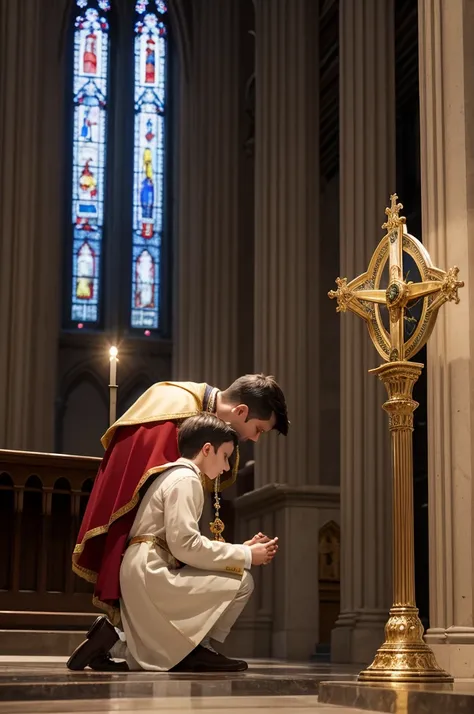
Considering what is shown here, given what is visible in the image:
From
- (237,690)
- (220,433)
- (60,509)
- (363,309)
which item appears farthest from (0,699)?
(60,509)

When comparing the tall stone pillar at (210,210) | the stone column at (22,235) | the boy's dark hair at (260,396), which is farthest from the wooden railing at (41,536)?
the tall stone pillar at (210,210)

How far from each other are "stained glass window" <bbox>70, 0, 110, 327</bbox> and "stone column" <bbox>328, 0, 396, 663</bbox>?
9.23 metres

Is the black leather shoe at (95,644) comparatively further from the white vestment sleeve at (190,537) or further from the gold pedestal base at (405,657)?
the gold pedestal base at (405,657)

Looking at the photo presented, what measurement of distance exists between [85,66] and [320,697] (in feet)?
52.0

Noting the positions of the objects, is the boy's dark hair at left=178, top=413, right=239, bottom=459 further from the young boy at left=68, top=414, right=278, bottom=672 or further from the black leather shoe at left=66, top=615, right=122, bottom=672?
the black leather shoe at left=66, top=615, right=122, bottom=672

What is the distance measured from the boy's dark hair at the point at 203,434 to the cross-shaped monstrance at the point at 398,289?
723 mm

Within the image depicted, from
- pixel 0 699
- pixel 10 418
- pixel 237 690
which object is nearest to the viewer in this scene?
pixel 0 699

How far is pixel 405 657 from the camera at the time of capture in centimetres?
456

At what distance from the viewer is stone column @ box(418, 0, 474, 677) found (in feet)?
19.5

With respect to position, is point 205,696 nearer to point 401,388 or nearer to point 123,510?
point 123,510

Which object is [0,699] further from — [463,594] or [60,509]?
[60,509]

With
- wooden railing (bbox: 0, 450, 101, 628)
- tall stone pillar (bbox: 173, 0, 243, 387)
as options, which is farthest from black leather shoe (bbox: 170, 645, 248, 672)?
tall stone pillar (bbox: 173, 0, 243, 387)

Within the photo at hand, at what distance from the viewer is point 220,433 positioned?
539 centimetres

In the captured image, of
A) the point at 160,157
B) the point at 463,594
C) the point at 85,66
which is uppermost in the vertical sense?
the point at 85,66
